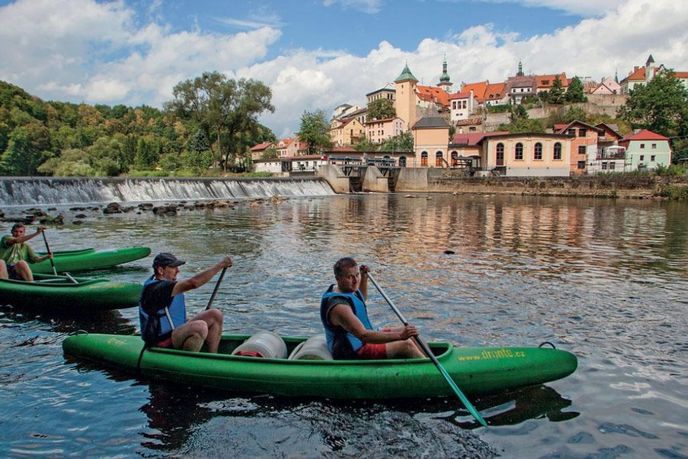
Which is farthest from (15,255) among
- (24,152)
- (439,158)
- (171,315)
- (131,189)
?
(24,152)

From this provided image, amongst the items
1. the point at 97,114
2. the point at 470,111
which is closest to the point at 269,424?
the point at 470,111

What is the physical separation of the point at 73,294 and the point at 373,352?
20.5 feet

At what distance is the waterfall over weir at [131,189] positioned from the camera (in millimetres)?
35094

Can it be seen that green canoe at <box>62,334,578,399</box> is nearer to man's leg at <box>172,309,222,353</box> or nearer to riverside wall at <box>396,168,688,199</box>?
man's leg at <box>172,309,222,353</box>

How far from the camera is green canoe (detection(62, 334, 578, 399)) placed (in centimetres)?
585

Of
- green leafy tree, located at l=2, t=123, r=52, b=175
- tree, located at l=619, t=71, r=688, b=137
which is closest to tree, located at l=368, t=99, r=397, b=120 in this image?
tree, located at l=619, t=71, r=688, b=137

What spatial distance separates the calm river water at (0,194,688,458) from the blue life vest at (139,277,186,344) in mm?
647

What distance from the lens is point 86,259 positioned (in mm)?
13203

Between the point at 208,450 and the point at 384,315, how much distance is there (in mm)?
5440

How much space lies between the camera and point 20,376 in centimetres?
701

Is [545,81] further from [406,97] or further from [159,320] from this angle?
[159,320]

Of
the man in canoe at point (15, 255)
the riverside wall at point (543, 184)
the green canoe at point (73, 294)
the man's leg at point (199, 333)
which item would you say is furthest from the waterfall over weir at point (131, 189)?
the man's leg at point (199, 333)

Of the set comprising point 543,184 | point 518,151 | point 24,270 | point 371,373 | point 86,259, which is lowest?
point 371,373

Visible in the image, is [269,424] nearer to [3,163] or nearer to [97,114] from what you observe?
[3,163]
